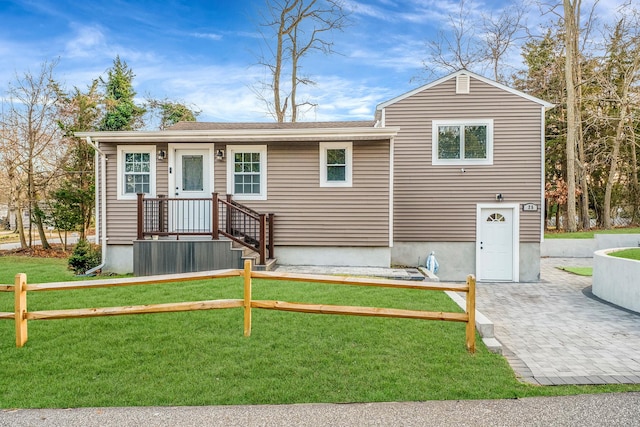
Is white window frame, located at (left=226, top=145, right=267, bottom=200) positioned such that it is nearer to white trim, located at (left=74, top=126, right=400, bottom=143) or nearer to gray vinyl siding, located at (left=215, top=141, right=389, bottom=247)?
gray vinyl siding, located at (left=215, top=141, right=389, bottom=247)

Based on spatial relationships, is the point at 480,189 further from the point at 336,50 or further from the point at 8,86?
the point at 8,86

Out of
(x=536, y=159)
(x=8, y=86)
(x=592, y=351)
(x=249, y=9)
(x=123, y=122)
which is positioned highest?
(x=249, y=9)

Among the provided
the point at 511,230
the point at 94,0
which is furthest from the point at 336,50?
the point at 511,230

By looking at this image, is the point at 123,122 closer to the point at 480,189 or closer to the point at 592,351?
the point at 480,189

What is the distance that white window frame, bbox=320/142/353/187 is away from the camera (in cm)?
989

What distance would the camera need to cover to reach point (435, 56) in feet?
64.8

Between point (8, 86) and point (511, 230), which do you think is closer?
point (511, 230)

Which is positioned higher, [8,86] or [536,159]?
[8,86]

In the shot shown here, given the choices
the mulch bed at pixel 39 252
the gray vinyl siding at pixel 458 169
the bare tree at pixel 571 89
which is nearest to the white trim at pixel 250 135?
the gray vinyl siding at pixel 458 169

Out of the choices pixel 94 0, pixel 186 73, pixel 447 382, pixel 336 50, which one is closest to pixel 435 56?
pixel 336 50

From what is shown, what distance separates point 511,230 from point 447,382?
26.7ft

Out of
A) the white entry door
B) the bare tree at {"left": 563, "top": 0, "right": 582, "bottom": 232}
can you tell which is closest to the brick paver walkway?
the white entry door

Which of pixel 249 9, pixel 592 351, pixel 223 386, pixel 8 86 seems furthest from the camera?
pixel 249 9

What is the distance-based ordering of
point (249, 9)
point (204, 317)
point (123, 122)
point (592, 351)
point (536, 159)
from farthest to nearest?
point (249, 9) < point (123, 122) < point (536, 159) < point (204, 317) < point (592, 351)
